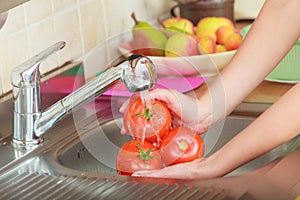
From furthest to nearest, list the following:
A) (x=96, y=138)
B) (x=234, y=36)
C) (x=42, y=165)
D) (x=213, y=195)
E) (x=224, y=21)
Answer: (x=224, y=21) → (x=234, y=36) → (x=96, y=138) → (x=42, y=165) → (x=213, y=195)

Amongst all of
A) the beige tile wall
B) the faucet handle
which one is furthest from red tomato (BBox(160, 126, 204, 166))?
the beige tile wall

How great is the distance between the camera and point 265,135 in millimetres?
1440

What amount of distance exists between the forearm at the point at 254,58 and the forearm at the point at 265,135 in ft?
0.81

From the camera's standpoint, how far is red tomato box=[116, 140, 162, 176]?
5.05ft

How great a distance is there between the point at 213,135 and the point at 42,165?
393 mm

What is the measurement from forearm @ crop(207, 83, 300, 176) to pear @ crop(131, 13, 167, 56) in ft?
2.21

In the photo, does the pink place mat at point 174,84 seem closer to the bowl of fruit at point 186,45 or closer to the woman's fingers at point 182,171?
the bowl of fruit at point 186,45

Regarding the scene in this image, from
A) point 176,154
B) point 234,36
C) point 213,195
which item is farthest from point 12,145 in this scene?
point 234,36

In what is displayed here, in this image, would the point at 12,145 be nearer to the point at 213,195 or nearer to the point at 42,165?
the point at 42,165

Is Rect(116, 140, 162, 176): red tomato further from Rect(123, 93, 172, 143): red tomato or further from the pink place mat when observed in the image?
the pink place mat

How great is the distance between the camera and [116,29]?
87.8 inches

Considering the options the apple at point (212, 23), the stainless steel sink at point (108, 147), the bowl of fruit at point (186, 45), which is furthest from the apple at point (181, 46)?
the stainless steel sink at point (108, 147)

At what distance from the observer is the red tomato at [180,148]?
5.16ft

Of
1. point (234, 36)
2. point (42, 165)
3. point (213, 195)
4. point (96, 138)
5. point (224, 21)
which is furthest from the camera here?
point (224, 21)
